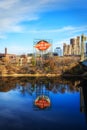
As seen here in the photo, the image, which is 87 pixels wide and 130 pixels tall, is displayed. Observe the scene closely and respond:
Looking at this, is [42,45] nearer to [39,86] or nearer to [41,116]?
[39,86]

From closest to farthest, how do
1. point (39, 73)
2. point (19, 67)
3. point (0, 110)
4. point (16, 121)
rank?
point (16, 121)
point (0, 110)
point (39, 73)
point (19, 67)

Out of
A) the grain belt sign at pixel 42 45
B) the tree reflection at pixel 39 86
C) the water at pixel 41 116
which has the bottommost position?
the tree reflection at pixel 39 86

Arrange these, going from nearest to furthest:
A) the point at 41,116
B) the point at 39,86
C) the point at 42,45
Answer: the point at 41,116, the point at 39,86, the point at 42,45

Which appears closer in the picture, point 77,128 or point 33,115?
point 77,128

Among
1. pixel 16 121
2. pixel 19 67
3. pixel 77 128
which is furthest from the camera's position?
pixel 19 67

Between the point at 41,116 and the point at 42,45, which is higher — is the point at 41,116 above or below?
below

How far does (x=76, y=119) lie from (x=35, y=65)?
55878mm

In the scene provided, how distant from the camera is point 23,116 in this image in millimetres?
23578

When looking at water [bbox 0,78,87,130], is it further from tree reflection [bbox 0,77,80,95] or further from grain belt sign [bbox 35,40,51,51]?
grain belt sign [bbox 35,40,51,51]

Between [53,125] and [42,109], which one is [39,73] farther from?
[53,125]

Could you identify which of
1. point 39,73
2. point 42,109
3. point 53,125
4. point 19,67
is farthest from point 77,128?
point 19,67

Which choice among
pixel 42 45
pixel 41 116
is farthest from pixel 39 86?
pixel 42 45

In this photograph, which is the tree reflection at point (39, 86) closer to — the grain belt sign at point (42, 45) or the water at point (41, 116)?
the water at point (41, 116)

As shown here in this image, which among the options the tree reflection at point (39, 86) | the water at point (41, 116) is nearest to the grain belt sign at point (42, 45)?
the tree reflection at point (39, 86)
